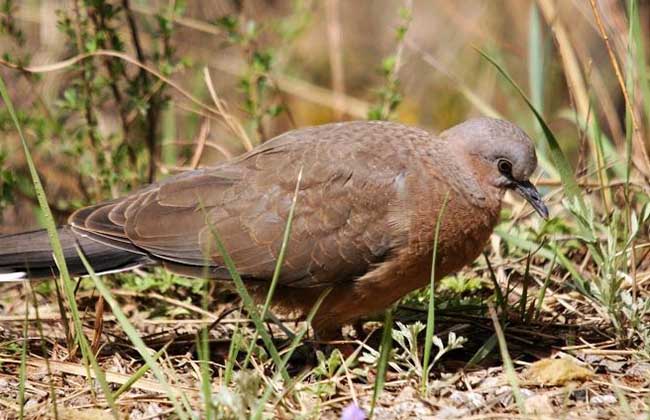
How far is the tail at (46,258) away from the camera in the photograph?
4.02 meters

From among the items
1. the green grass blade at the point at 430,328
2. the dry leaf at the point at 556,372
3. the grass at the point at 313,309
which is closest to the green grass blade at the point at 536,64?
the grass at the point at 313,309

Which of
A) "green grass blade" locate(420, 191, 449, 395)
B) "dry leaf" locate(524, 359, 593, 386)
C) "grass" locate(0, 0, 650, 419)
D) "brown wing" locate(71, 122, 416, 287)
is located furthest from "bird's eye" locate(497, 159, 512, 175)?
"dry leaf" locate(524, 359, 593, 386)

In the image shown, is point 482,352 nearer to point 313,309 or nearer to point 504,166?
point 313,309

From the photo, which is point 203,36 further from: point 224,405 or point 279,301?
point 224,405

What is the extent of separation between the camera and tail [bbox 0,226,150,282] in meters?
4.02

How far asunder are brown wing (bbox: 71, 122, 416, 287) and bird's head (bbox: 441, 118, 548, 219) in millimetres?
297

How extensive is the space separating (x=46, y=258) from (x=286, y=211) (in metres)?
1.03

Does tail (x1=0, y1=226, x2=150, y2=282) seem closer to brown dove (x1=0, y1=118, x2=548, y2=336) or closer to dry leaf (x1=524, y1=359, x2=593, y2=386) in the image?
brown dove (x1=0, y1=118, x2=548, y2=336)

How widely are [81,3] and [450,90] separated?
14.2 feet

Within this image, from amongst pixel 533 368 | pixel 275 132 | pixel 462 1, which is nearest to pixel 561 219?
pixel 533 368

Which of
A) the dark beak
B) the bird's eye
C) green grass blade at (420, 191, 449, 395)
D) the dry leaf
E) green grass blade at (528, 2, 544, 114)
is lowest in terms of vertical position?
the dry leaf

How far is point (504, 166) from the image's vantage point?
397cm

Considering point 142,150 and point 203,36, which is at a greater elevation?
point 203,36

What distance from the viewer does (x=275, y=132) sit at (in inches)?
300
